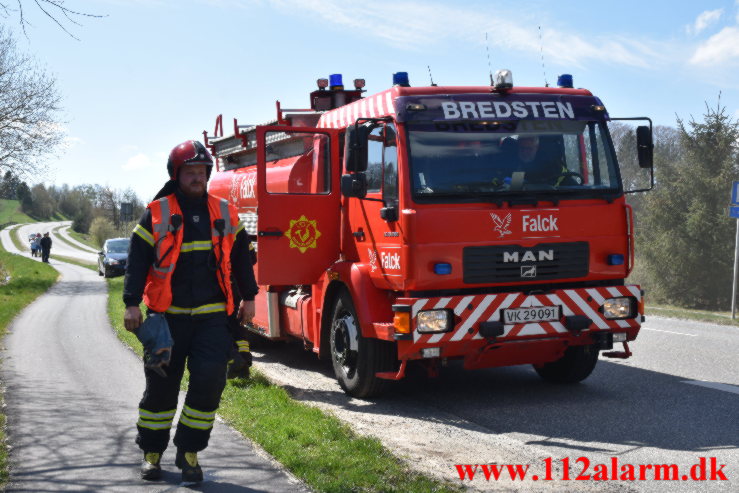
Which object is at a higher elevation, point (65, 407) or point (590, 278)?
point (590, 278)

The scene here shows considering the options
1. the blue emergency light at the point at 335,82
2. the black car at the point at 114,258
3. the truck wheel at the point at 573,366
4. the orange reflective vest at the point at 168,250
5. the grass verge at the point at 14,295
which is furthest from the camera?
the black car at the point at 114,258

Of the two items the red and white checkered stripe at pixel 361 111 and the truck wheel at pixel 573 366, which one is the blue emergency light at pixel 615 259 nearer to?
the truck wheel at pixel 573 366

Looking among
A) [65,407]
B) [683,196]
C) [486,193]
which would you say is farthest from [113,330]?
[683,196]

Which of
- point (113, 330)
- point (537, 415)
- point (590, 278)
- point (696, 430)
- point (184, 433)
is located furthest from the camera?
point (113, 330)

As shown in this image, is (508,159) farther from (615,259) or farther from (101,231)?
(101,231)

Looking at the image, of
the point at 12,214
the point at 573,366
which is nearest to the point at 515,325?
the point at 573,366

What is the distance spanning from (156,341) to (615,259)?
174 inches

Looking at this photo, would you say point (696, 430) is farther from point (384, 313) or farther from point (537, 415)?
point (384, 313)

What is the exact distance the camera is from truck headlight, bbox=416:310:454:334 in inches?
269

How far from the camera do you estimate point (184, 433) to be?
488 cm

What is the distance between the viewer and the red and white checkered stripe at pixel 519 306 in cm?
690

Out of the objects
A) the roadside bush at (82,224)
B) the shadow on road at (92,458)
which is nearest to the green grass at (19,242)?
the roadside bush at (82,224)

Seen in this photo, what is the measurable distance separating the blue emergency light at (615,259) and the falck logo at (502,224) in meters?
1.08

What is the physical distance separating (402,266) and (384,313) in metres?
0.69
